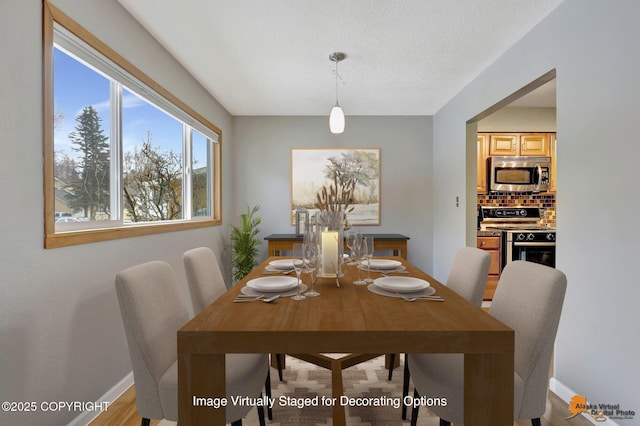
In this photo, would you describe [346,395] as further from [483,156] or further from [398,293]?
[483,156]

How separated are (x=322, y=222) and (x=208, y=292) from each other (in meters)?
0.72

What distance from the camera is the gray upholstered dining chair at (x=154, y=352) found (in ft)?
3.63

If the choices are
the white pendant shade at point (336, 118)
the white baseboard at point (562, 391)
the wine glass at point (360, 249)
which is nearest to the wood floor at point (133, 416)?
the white baseboard at point (562, 391)

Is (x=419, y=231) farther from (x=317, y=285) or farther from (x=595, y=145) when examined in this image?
(x=317, y=285)

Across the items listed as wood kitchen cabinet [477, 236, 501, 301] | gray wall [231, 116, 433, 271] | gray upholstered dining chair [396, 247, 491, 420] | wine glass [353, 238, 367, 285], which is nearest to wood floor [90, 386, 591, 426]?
gray upholstered dining chair [396, 247, 491, 420]

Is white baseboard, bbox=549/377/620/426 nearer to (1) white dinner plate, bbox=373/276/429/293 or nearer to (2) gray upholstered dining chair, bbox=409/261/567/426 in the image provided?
(2) gray upholstered dining chair, bbox=409/261/567/426

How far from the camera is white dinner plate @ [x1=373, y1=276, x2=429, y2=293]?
1.31 m

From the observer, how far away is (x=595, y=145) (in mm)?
1763

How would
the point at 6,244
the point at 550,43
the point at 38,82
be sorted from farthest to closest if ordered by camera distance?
the point at 550,43
the point at 38,82
the point at 6,244

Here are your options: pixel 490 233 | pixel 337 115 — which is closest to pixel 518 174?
pixel 490 233

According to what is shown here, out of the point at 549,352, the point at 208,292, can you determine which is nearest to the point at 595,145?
the point at 549,352

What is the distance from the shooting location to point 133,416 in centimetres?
176

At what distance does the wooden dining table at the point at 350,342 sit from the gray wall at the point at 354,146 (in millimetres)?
3449

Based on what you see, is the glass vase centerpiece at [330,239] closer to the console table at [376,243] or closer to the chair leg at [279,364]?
the chair leg at [279,364]
